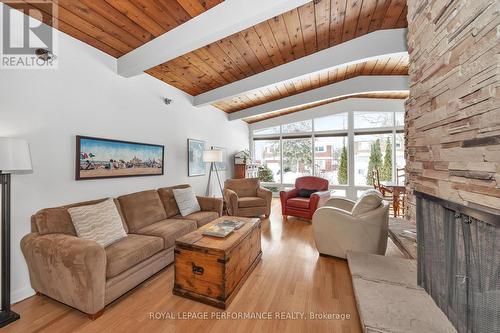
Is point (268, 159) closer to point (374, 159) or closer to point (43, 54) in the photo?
point (374, 159)

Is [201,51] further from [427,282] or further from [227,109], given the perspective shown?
[427,282]

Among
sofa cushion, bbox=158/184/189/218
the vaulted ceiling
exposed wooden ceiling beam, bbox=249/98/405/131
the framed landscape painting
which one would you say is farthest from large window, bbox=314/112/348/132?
sofa cushion, bbox=158/184/189/218

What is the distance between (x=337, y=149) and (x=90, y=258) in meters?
6.26

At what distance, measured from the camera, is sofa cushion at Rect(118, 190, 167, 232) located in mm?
2621

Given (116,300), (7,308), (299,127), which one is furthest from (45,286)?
(299,127)

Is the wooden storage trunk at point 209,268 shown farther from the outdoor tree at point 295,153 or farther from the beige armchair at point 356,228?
the outdoor tree at point 295,153

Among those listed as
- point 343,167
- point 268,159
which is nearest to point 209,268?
point 343,167

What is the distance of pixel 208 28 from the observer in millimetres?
2102

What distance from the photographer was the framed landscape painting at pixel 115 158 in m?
2.42

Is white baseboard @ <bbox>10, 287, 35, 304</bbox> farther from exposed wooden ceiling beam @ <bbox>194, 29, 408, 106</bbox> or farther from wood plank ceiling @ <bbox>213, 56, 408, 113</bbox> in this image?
wood plank ceiling @ <bbox>213, 56, 408, 113</bbox>

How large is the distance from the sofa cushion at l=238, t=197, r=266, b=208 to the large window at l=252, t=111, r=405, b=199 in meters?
2.74

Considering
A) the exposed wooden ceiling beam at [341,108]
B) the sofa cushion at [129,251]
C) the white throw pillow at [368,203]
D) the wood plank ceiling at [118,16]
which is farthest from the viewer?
the exposed wooden ceiling beam at [341,108]

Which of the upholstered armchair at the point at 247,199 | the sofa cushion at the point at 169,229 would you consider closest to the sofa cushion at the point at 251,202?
the upholstered armchair at the point at 247,199

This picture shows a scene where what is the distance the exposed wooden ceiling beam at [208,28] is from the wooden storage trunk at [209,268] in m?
2.05
